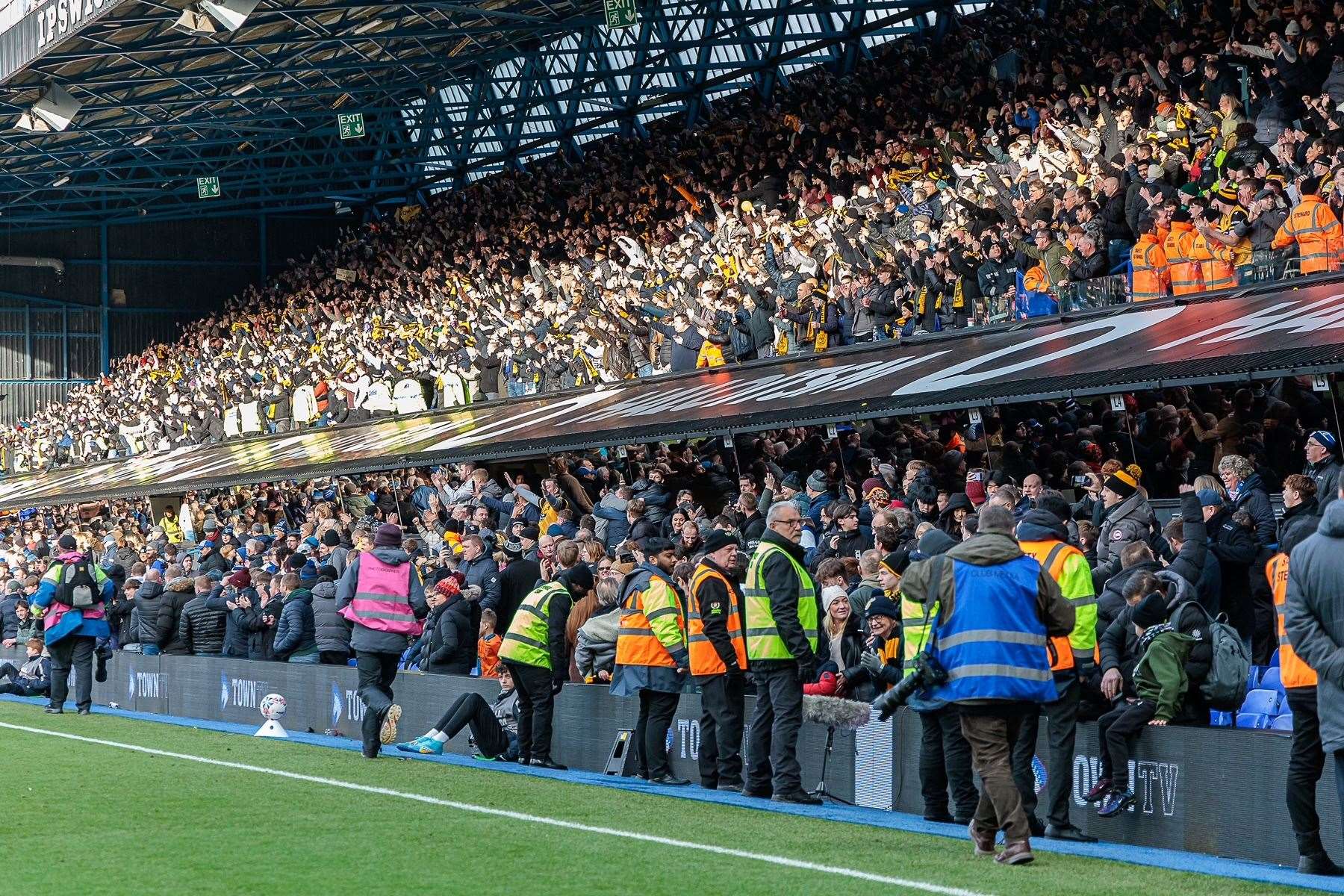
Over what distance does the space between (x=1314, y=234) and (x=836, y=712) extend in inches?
241

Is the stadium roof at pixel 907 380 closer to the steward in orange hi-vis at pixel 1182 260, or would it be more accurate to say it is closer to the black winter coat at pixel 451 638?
the steward in orange hi-vis at pixel 1182 260

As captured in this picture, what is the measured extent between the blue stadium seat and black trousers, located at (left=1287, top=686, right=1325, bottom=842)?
1.19m

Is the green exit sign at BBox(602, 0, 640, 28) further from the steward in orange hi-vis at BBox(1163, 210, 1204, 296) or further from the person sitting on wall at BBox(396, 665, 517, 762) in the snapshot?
the person sitting on wall at BBox(396, 665, 517, 762)

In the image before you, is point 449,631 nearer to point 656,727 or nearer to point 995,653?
point 656,727

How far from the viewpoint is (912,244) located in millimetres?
18797

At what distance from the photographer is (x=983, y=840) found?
838 centimetres

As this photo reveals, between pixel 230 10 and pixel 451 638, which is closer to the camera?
pixel 451 638

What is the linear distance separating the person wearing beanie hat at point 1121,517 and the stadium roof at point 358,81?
15.5 m

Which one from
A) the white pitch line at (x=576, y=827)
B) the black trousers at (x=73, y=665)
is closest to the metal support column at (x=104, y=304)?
the black trousers at (x=73, y=665)

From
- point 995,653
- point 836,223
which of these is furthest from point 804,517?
point 995,653

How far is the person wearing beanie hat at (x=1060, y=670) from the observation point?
8.99m

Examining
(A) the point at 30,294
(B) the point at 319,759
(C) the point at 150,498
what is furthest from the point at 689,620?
(A) the point at 30,294

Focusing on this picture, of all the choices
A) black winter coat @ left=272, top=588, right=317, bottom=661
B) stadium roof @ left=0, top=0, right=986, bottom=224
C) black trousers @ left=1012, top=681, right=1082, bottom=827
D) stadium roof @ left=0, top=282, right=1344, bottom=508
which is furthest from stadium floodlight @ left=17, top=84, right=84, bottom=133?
black trousers @ left=1012, top=681, right=1082, bottom=827

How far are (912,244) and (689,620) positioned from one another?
836cm
